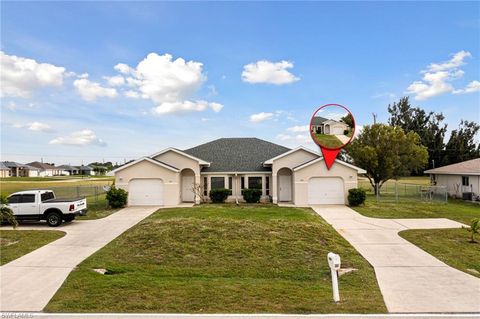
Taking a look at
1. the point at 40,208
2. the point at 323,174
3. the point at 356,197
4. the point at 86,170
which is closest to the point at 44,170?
the point at 86,170

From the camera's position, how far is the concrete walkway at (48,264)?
696 centimetres

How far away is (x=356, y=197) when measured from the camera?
71.3ft

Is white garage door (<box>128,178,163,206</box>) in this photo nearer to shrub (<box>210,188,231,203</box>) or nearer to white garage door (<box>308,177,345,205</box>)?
shrub (<box>210,188,231,203</box>)

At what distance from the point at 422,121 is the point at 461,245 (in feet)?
203

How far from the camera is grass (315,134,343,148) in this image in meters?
22.1

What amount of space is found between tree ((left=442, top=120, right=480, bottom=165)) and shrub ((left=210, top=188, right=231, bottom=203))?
4847 centimetres

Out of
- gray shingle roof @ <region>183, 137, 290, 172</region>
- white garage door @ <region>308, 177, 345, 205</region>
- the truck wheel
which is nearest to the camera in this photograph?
the truck wheel

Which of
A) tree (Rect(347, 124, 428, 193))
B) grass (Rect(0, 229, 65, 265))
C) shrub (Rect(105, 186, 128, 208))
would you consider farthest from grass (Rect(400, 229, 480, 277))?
shrub (Rect(105, 186, 128, 208))

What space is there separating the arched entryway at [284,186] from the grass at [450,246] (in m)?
11.3

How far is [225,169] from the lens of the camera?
25.0 meters

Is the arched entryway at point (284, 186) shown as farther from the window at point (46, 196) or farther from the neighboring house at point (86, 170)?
the neighboring house at point (86, 170)

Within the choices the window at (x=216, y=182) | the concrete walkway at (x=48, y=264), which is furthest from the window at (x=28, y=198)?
the window at (x=216, y=182)

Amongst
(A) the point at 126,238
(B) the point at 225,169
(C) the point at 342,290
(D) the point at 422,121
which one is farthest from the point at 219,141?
(D) the point at 422,121

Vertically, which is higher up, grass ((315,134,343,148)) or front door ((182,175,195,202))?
grass ((315,134,343,148))
